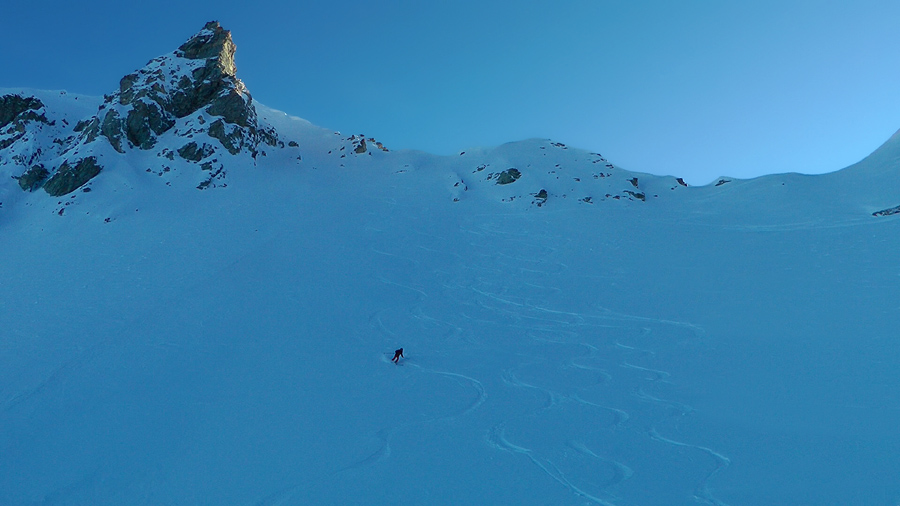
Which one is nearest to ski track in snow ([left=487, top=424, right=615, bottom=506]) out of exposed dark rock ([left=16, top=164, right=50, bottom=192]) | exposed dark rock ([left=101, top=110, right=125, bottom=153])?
exposed dark rock ([left=101, top=110, right=125, bottom=153])

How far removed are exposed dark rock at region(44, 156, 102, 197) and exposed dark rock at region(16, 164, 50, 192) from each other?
1.54 meters

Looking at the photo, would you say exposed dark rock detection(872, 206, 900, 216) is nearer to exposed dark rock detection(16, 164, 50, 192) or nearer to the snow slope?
the snow slope

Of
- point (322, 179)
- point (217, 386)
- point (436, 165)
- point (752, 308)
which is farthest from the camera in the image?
point (436, 165)

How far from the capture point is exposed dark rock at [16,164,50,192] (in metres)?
31.0

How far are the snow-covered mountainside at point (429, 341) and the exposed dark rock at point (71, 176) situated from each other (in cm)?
18

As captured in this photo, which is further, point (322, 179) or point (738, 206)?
point (322, 179)

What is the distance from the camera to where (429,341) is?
12727 mm

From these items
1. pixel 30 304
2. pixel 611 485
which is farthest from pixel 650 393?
pixel 30 304

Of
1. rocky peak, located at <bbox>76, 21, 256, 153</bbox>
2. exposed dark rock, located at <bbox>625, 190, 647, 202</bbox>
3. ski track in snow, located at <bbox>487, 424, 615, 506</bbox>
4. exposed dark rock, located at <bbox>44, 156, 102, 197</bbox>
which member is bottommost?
ski track in snow, located at <bbox>487, 424, 615, 506</bbox>

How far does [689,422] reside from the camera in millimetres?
8055

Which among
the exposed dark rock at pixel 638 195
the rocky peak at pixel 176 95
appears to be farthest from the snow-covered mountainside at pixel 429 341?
the exposed dark rock at pixel 638 195

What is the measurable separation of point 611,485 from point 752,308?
11.5 metres

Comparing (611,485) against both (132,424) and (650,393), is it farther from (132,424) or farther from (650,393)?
(132,424)

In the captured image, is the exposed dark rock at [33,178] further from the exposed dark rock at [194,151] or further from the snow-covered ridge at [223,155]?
the exposed dark rock at [194,151]
